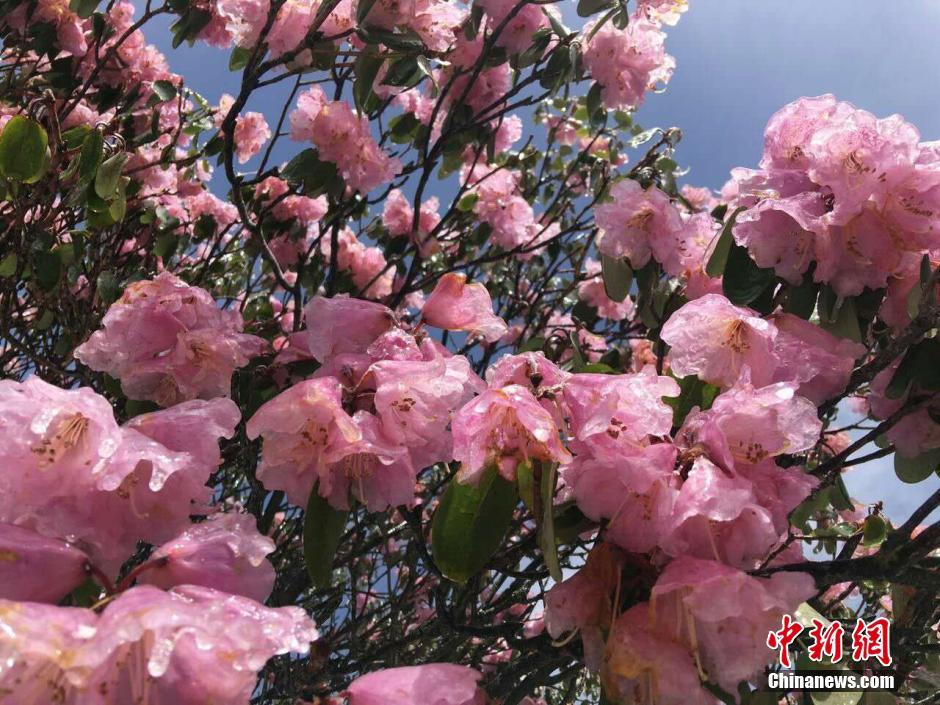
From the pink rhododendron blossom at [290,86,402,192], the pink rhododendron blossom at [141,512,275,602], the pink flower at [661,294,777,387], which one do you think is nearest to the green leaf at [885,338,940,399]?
the pink flower at [661,294,777,387]

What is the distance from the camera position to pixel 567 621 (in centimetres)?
86

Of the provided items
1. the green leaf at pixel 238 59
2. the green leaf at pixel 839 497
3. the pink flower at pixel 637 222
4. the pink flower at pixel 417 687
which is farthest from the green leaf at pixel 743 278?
the green leaf at pixel 238 59

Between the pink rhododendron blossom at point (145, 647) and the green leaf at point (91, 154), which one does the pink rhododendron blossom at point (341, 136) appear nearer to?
the green leaf at point (91, 154)

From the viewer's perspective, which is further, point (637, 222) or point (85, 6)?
point (85, 6)

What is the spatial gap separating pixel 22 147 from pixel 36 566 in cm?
105

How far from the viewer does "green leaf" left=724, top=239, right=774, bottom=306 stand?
1218mm

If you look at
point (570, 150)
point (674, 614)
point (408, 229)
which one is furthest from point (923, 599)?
point (570, 150)

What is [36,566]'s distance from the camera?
664 millimetres

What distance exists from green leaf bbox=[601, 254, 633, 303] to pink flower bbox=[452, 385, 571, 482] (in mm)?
685

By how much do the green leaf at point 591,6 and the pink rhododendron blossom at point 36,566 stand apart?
5.34 ft

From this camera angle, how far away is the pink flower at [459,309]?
3.94 feet

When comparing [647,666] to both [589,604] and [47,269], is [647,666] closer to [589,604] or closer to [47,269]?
[589,604]

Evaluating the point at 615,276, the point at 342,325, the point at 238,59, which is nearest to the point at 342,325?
the point at 342,325

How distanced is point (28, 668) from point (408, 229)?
2.46 m
